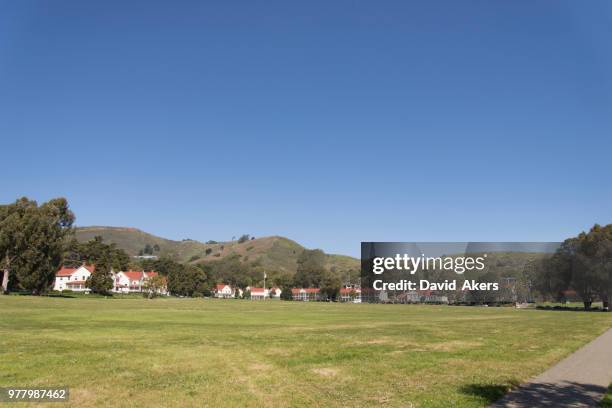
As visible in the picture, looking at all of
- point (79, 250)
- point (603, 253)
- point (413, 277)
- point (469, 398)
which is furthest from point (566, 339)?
point (79, 250)

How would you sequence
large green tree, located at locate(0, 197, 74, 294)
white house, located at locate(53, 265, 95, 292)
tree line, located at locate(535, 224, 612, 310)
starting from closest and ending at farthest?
large green tree, located at locate(0, 197, 74, 294) → tree line, located at locate(535, 224, 612, 310) → white house, located at locate(53, 265, 95, 292)

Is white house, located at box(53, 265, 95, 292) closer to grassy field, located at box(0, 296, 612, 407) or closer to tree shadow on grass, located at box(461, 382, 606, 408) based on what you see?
grassy field, located at box(0, 296, 612, 407)

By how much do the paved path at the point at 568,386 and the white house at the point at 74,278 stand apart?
16799 cm

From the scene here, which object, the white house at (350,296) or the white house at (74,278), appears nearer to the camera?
the white house at (74,278)

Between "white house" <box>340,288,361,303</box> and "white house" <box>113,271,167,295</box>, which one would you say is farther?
"white house" <box>340,288,361,303</box>

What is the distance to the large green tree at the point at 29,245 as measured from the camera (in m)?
82.8

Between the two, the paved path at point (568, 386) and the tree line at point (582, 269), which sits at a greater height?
the tree line at point (582, 269)

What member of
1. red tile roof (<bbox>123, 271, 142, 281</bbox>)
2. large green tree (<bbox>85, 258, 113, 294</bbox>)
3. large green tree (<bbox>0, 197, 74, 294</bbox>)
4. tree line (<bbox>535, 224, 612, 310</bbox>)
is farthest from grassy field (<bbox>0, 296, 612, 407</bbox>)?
red tile roof (<bbox>123, 271, 142, 281</bbox>)

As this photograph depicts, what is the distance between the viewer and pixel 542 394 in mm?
12117

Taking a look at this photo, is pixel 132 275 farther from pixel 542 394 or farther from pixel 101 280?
pixel 542 394

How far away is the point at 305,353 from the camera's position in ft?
59.3

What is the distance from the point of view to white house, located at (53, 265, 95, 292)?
168875 millimetres

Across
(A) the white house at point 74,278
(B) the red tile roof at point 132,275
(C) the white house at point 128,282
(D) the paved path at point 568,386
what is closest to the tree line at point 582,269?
(D) the paved path at point 568,386

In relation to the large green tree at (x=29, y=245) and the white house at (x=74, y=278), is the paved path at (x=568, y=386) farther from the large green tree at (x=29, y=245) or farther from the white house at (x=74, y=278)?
the white house at (x=74, y=278)
